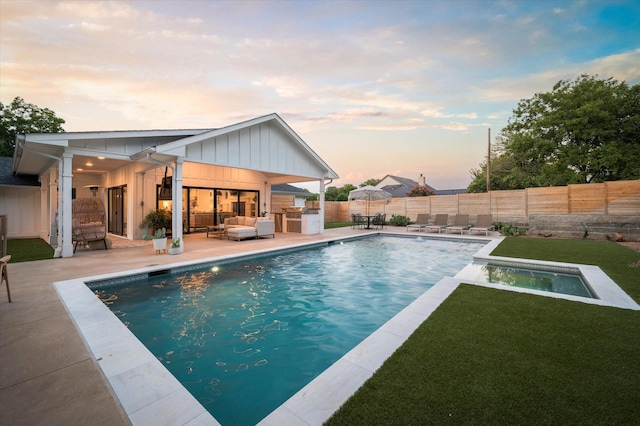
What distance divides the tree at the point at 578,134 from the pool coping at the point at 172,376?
19.4 m

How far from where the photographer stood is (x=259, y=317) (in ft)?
13.7

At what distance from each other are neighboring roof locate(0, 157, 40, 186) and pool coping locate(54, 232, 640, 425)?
42.1 ft

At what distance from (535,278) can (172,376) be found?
7115mm

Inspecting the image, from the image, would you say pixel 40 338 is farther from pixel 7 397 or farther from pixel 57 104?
pixel 57 104

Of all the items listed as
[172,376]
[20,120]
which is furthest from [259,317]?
[20,120]

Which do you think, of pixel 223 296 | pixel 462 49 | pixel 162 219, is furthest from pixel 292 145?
pixel 223 296

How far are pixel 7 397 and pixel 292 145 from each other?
459 inches

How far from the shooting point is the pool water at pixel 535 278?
5.27 metres

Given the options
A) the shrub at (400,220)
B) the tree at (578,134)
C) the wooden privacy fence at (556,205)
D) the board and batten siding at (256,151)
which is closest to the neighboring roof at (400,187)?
the tree at (578,134)

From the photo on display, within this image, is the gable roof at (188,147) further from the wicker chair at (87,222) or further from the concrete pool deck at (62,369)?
the concrete pool deck at (62,369)

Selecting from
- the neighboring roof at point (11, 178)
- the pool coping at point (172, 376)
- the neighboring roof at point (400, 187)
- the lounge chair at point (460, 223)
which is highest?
the neighboring roof at point (400, 187)

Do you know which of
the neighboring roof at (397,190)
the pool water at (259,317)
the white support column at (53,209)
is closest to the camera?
the pool water at (259,317)

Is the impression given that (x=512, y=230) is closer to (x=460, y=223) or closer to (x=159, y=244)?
(x=460, y=223)

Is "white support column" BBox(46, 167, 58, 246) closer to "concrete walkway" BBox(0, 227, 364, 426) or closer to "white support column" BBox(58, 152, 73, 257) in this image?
"white support column" BBox(58, 152, 73, 257)
